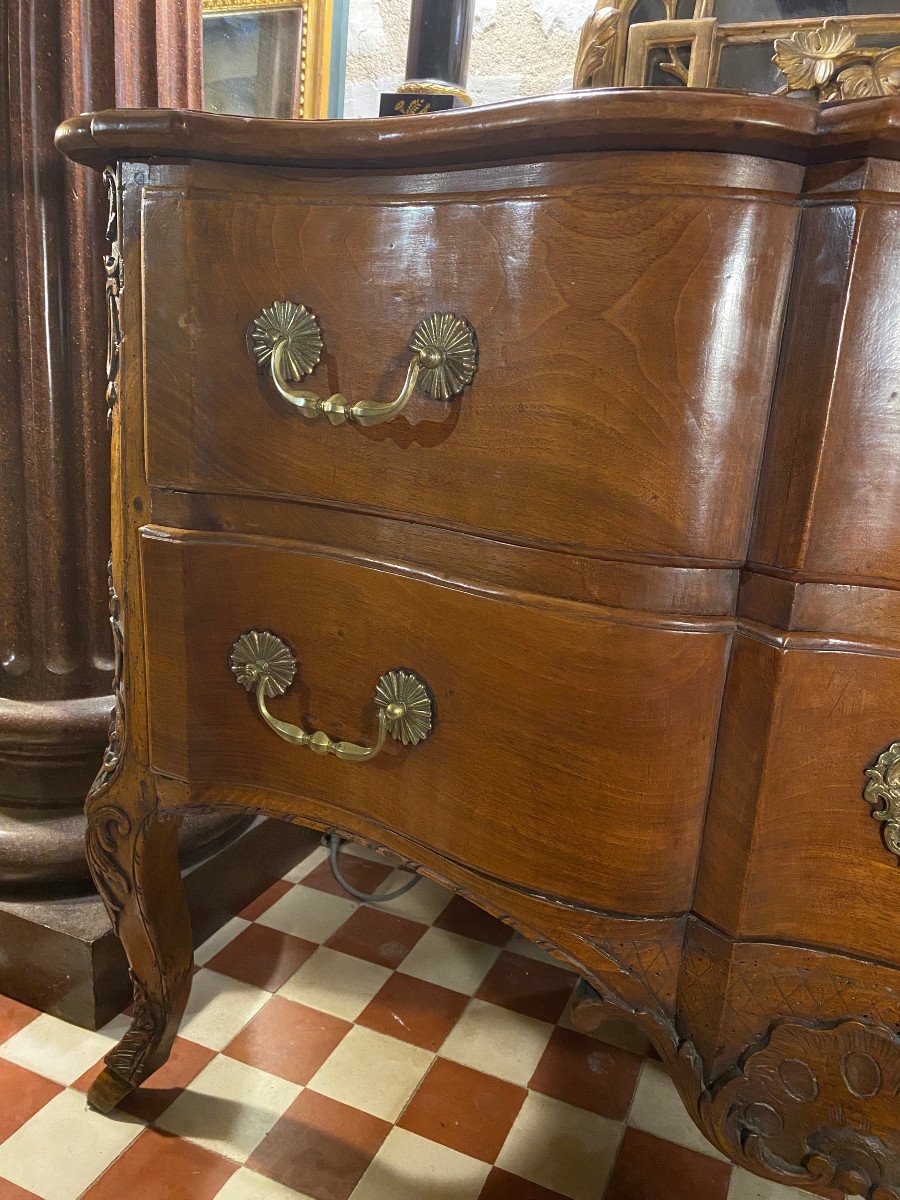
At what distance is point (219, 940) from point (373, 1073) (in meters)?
0.32

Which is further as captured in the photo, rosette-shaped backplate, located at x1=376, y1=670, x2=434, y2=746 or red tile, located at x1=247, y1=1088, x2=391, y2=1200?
red tile, located at x1=247, y1=1088, x2=391, y2=1200

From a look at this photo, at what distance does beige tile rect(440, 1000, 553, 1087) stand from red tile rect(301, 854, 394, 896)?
297mm

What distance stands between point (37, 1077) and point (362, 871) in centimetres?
55

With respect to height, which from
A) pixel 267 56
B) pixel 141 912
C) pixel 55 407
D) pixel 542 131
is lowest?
pixel 141 912

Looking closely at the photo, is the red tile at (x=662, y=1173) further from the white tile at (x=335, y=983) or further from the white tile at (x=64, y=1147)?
the white tile at (x=64, y=1147)

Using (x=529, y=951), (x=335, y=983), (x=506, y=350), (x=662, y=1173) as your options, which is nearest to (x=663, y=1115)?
(x=662, y=1173)

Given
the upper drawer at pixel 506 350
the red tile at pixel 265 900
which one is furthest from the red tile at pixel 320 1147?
the upper drawer at pixel 506 350

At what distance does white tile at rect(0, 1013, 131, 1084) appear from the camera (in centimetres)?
94

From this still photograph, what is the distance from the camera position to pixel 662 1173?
2.86 ft

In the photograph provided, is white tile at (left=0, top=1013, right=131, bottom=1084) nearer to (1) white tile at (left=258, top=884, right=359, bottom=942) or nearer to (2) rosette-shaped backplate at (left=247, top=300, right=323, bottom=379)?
(1) white tile at (left=258, top=884, right=359, bottom=942)

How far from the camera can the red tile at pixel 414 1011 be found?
103 cm

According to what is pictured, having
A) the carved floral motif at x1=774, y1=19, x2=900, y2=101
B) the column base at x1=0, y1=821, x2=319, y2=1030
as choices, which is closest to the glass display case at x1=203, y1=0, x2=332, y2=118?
the carved floral motif at x1=774, y1=19, x2=900, y2=101

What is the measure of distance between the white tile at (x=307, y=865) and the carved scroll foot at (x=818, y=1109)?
90 cm

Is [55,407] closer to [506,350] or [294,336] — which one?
[294,336]
